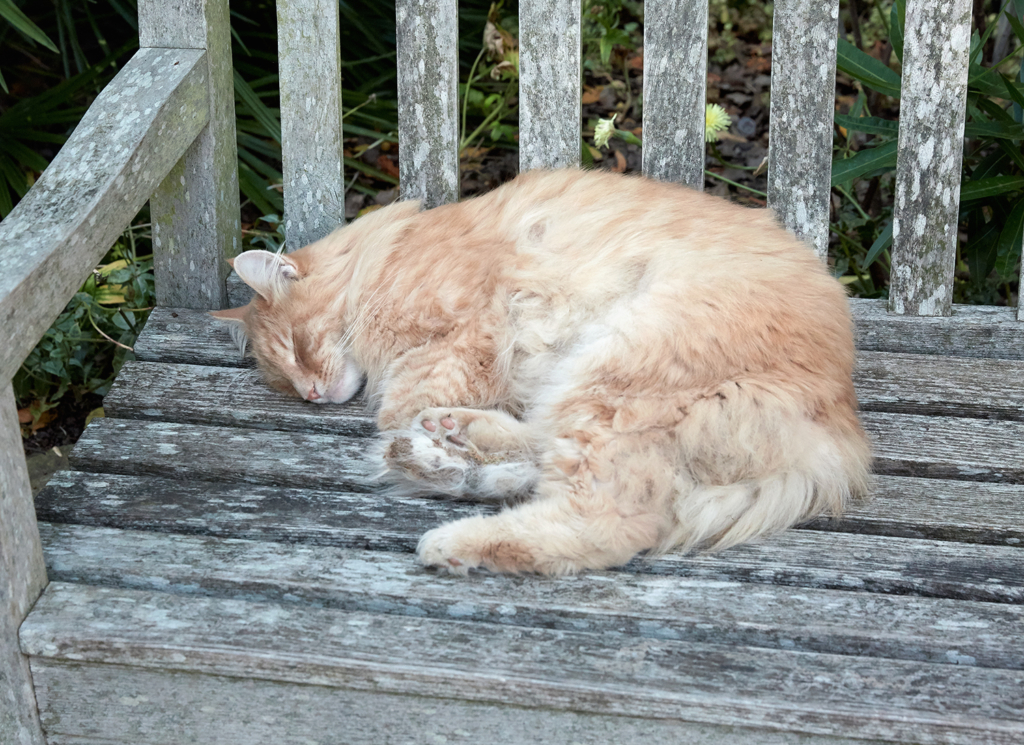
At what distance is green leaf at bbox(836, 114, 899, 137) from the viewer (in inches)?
111

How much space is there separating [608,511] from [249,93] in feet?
7.32

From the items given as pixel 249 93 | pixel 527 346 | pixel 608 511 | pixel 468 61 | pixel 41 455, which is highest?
pixel 468 61

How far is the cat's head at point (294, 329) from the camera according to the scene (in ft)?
7.58

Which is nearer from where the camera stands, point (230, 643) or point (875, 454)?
point (230, 643)

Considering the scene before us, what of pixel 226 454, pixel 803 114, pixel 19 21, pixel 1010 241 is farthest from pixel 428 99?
pixel 1010 241

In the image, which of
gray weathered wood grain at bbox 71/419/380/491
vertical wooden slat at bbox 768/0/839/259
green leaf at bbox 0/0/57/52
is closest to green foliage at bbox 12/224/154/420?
green leaf at bbox 0/0/57/52

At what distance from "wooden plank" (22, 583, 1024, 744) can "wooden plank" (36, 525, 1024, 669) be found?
43 mm

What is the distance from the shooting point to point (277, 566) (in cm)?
170

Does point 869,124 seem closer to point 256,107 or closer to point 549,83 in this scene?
point 549,83

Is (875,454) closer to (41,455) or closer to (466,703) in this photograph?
(466,703)

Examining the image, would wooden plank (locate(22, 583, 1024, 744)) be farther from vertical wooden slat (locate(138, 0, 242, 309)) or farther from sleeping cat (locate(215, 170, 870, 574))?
vertical wooden slat (locate(138, 0, 242, 309))

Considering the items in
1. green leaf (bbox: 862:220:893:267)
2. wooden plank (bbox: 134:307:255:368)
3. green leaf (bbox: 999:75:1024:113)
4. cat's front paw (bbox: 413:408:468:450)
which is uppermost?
green leaf (bbox: 999:75:1024:113)

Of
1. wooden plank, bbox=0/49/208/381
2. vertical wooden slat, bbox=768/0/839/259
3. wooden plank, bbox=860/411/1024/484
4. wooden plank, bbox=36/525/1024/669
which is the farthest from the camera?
vertical wooden slat, bbox=768/0/839/259

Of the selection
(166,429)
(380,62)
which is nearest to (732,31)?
(380,62)
